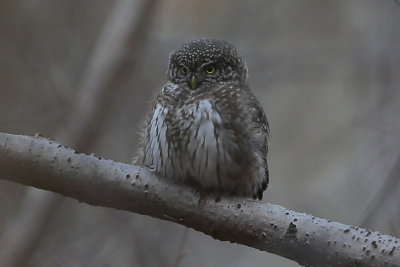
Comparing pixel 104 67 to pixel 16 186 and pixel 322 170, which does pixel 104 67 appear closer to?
pixel 16 186

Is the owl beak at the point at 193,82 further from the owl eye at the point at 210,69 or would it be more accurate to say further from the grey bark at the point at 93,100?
the grey bark at the point at 93,100

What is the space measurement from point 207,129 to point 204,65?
527 millimetres

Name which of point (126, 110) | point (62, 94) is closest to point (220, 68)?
point (62, 94)

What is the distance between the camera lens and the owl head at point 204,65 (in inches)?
157

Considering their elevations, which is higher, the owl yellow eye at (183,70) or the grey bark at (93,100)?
the owl yellow eye at (183,70)

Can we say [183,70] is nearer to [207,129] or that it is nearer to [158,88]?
[158,88]

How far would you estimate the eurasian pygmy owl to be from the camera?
11.8 ft

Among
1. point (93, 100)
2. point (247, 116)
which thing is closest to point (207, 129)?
point (247, 116)

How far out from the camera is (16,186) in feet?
12.5

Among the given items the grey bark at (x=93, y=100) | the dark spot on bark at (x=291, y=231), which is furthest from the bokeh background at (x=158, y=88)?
the dark spot on bark at (x=291, y=231)

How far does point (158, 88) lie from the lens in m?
4.34

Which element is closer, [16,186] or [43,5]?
[16,186]

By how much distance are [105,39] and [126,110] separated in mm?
2110

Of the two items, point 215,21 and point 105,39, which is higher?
point 215,21
